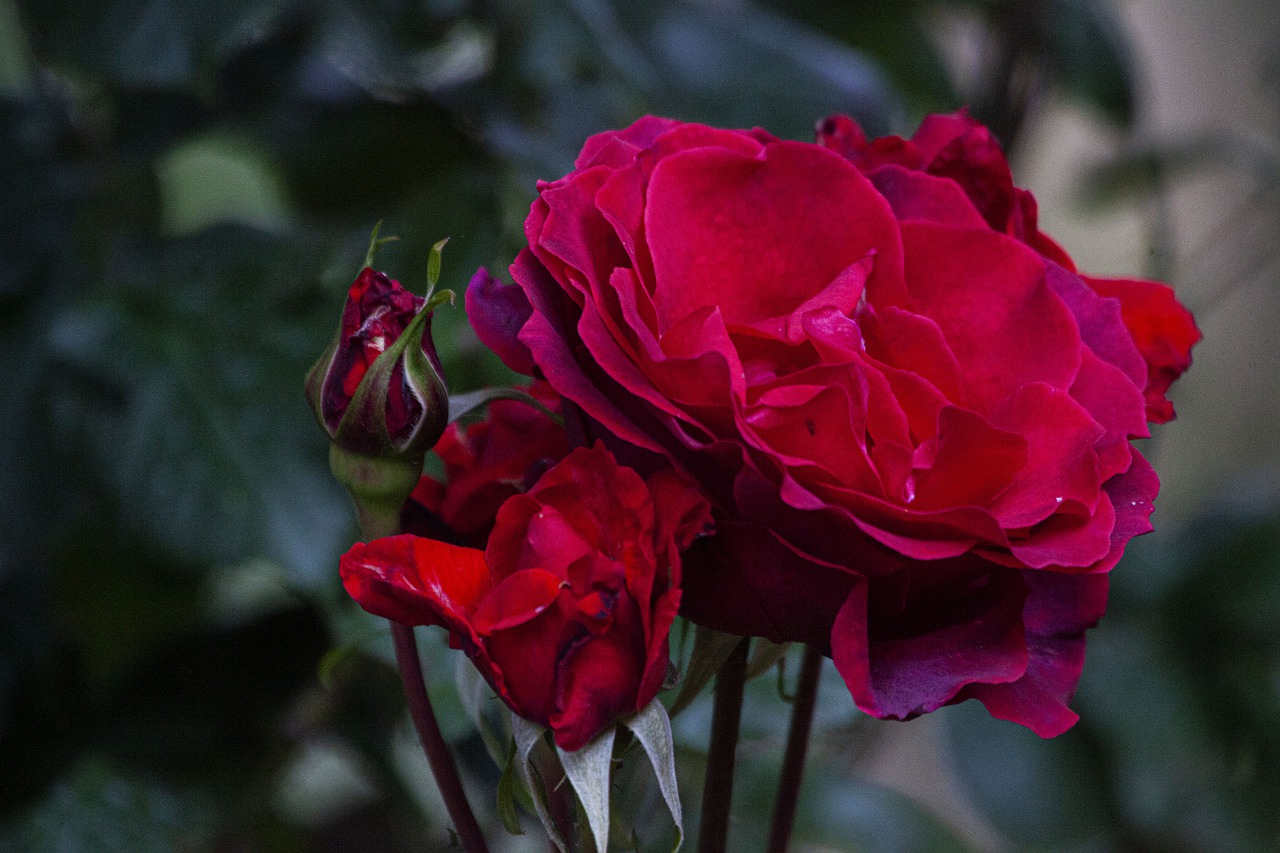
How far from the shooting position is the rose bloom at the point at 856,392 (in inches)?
7.1

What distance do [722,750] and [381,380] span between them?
3.9 inches

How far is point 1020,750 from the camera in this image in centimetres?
100

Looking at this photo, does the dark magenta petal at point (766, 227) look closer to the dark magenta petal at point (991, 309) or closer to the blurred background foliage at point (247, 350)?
the dark magenta petal at point (991, 309)

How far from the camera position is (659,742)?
19cm

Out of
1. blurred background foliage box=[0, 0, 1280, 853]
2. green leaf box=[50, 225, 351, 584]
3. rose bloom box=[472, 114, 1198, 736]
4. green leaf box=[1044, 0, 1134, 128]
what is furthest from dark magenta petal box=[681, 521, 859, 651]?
green leaf box=[1044, 0, 1134, 128]

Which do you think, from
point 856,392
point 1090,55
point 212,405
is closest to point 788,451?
point 856,392

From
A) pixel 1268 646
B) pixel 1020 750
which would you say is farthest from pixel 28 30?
pixel 1268 646

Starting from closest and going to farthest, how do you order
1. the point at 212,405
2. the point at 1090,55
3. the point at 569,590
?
the point at 569,590 < the point at 212,405 < the point at 1090,55

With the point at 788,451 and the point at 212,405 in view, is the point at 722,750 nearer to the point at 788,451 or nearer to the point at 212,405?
the point at 788,451

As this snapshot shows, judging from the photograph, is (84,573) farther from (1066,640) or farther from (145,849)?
(1066,640)

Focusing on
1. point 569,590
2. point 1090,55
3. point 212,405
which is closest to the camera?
point 569,590

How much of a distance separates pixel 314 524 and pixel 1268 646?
2.87 ft

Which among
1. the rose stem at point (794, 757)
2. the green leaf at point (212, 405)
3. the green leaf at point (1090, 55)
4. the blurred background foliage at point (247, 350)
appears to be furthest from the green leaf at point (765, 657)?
the green leaf at point (1090, 55)

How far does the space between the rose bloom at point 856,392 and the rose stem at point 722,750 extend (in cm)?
2
